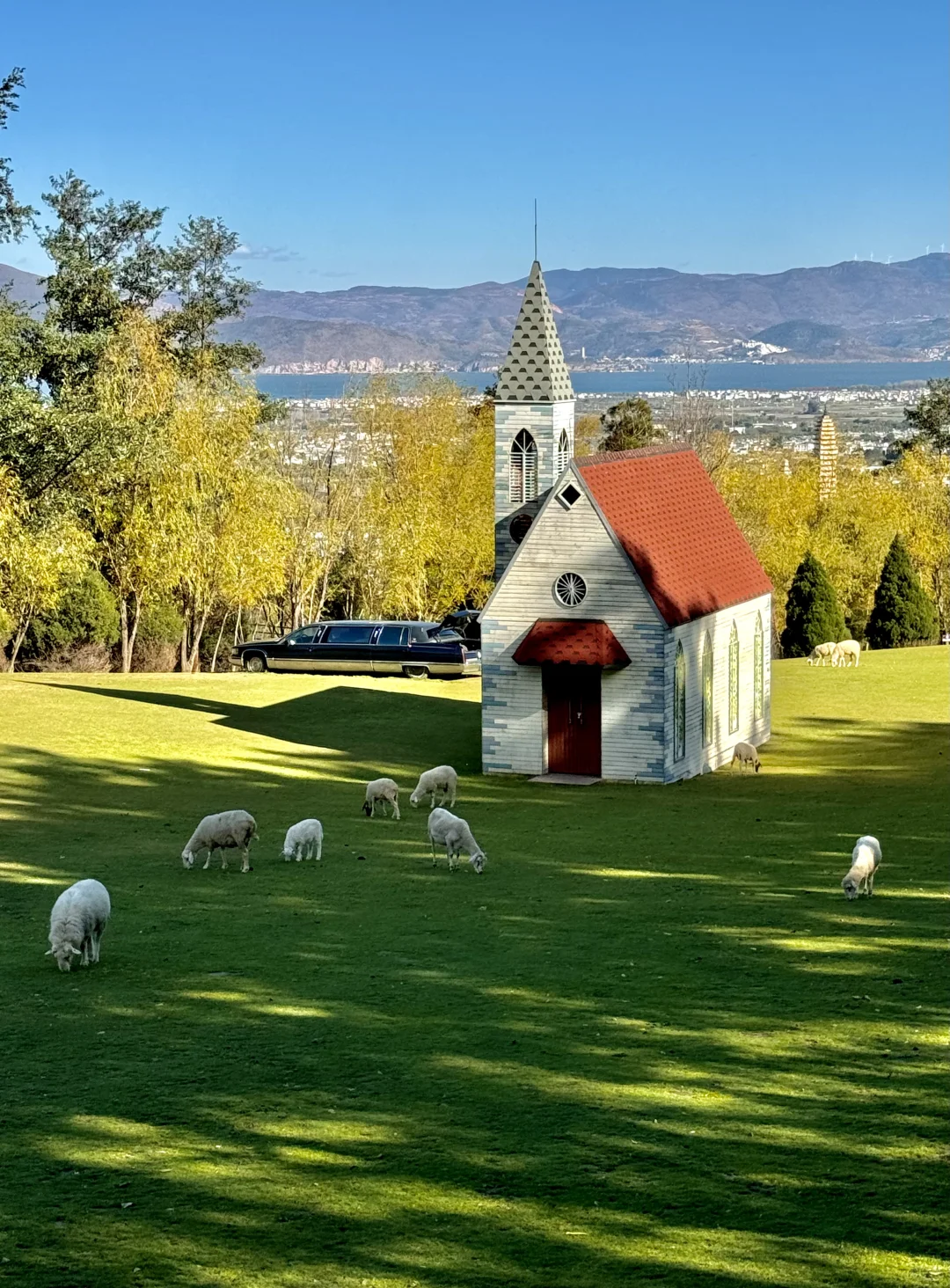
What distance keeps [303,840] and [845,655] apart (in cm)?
3771

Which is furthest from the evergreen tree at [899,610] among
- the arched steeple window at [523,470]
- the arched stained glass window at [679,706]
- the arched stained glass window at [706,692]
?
the arched stained glass window at [679,706]

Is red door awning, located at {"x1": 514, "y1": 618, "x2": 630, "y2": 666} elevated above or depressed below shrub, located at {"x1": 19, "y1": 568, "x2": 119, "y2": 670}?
below

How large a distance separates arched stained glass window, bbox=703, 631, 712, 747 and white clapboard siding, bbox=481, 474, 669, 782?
3.07 m

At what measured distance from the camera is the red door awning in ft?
129

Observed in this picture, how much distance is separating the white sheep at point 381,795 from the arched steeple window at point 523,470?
13.5 meters

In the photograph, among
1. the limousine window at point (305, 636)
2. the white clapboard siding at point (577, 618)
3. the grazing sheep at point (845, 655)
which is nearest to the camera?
the white clapboard siding at point (577, 618)

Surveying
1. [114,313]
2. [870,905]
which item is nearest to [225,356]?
[114,313]

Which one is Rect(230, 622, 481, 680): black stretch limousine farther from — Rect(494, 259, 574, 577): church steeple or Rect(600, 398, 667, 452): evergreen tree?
Rect(600, 398, 667, 452): evergreen tree

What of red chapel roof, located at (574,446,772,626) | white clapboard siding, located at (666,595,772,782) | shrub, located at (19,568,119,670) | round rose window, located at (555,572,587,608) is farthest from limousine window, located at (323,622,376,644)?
round rose window, located at (555,572,587,608)

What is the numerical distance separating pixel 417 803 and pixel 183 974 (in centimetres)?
1500

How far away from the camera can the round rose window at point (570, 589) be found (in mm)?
40375

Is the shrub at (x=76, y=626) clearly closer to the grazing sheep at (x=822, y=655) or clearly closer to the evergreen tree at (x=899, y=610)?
the grazing sheep at (x=822, y=655)

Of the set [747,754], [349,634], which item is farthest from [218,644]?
[747,754]

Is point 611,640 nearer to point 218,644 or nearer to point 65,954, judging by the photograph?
point 65,954
